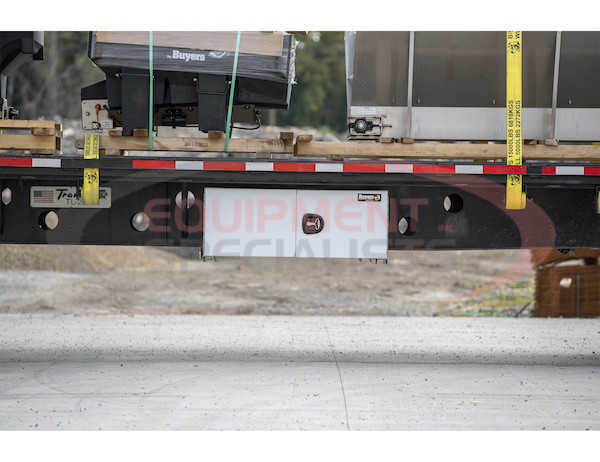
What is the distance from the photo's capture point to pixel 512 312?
1150 centimetres

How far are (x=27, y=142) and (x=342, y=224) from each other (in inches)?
95.2

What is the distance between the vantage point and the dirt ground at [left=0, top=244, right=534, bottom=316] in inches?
478

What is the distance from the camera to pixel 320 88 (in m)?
46.5

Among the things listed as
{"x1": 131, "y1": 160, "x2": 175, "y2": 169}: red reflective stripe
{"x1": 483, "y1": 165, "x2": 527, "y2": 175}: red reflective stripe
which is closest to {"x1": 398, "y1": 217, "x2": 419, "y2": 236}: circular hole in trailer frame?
{"x1": 483, "y1": 165, "x2": 527, "y2": 175}: red reflective stripe

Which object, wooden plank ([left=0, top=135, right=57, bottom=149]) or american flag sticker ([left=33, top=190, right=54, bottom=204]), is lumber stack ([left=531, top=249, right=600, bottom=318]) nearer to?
american flag sticker ([left=33, top=190, right=54, bottom=204])

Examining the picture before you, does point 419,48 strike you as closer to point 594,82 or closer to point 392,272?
point 594,82

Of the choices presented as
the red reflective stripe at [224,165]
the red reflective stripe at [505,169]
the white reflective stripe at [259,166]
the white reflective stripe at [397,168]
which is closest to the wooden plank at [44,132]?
the red reflective stripe at [224,165]

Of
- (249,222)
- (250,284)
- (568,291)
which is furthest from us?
(250,284)

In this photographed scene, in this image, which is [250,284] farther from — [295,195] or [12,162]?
[12,162]

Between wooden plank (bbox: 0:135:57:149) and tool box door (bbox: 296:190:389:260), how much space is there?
1.88 m

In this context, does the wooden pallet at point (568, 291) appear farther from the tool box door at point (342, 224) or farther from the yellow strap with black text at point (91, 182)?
the yellow strap with black text at point (91, 182)

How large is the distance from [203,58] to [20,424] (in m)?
2.79

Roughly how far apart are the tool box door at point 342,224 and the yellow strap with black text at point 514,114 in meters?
0.95

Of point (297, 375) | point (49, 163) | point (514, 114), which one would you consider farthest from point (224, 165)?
point (514, 114)
